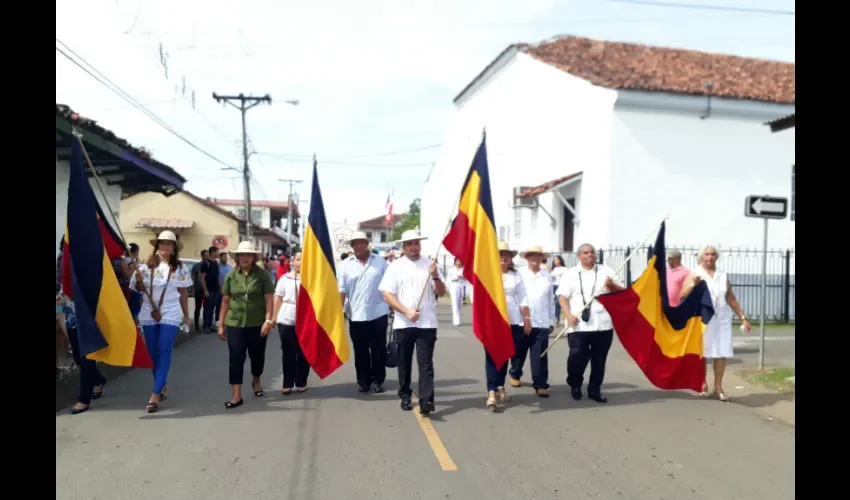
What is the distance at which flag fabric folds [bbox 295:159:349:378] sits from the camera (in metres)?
7.64

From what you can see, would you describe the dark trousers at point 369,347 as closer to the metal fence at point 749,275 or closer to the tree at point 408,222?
the metal fence at point 749,275

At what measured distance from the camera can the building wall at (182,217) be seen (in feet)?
134

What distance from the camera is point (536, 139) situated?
2517 cm

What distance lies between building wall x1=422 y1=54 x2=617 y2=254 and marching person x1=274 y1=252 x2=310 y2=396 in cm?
785

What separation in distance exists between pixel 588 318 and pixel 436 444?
8.45ft

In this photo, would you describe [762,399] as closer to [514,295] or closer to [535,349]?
[535,349]

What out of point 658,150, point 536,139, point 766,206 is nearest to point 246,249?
point 766,206

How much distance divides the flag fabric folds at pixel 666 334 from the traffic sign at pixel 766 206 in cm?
275

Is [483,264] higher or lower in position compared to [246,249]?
lower

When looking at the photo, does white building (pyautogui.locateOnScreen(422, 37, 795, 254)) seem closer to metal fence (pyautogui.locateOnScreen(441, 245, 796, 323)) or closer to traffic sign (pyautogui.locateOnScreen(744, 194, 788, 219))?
metal fence (pyautogui.locateOnScreen(441, 245, 796, 323))

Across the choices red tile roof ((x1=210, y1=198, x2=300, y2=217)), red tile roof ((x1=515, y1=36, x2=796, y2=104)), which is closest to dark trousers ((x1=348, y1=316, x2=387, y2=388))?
red tile roof ((x1=515, y1=36, x2=796, y2=104))

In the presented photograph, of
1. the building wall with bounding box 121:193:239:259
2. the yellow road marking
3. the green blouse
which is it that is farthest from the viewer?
the building wall with bounding box 121:193:239:259
